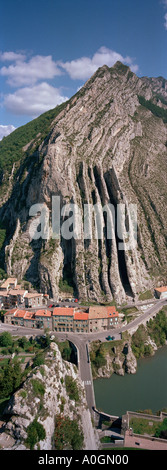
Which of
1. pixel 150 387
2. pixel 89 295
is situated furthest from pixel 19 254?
pixel 150 387

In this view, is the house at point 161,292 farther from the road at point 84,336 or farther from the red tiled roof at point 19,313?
the red tiled roof at point 19,313

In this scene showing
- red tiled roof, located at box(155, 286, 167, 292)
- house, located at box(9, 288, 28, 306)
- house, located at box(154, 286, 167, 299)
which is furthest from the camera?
red tiled roof, located at box(155, 286, 167, 292)

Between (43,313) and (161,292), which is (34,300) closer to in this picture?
(43,313)

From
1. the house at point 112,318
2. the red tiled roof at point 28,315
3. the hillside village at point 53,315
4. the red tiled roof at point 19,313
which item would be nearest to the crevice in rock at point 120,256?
the hillside village at point 53,315

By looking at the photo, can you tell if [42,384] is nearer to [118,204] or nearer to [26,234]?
[26,234]

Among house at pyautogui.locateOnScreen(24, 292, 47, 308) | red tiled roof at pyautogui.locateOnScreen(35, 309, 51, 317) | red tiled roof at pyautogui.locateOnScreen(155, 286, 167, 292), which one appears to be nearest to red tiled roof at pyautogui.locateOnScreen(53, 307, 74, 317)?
red tiled roof at pyautogui.locateOnScreen(35, 309, 51, 317)

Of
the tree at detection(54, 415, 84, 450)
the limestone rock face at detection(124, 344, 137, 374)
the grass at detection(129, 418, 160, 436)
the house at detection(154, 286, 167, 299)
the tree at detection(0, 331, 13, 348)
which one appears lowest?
the grass at detection(129, 418, 160, 436)

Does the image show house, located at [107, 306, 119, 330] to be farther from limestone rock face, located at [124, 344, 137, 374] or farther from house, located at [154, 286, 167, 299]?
house, located at [154, 286, 167, 299]
